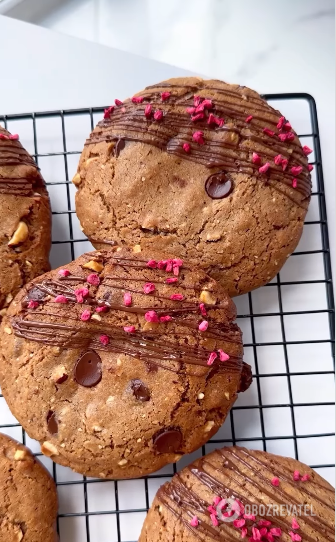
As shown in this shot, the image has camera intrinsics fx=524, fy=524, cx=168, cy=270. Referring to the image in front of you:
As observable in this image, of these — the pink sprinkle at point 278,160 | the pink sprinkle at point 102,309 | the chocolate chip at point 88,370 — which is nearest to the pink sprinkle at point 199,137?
the pink sprinkle at point 278,160

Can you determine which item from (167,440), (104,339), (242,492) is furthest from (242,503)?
(104,339)

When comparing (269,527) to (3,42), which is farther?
(3,42)

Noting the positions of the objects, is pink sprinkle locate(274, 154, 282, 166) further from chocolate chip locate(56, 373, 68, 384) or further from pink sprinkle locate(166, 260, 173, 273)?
chocolate chip locate(56, 373, 68, 384)

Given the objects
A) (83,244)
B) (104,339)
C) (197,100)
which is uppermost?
(197,100)

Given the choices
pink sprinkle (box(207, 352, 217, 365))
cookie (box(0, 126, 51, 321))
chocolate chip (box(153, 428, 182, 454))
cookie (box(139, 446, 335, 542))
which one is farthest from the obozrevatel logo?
cookie (box(0, 126, 51, 321))

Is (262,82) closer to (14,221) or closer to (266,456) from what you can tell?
(14,221)

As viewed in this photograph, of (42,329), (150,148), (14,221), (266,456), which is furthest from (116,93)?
(266,456)

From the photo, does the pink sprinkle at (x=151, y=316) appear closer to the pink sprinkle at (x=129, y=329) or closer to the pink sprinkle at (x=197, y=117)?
the pink sprinkle at (x=129, y=329)

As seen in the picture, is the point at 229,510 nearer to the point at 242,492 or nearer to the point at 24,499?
the point at 242,492
